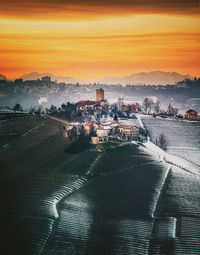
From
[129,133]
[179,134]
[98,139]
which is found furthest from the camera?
[179,134]

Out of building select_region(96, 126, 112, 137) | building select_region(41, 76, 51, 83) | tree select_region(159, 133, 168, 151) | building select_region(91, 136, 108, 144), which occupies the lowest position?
tree select_region(159, 133, 168, 151)

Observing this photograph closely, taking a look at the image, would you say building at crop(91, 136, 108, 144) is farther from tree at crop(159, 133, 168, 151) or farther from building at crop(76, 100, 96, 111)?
building at crop(76, 100, 96, 111)

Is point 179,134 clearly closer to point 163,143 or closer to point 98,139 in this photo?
point 163,143

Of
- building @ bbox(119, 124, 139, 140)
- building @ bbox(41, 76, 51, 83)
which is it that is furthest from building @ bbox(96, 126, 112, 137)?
building @ bbox(41, 76, 51, 83)

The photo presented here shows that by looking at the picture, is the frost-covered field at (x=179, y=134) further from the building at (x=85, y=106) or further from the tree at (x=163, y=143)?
the building at (x=85, y=106)

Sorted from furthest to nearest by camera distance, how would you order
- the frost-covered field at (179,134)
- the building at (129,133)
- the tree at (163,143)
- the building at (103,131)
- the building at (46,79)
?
the building at (46,79) < the building at (129,133) < the building at (103,131) < the tree at (163,143) < the frost-covered field at (179,134)

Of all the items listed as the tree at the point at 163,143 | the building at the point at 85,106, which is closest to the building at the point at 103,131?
the tree at the point at 163,143

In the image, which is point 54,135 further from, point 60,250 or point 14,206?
point 60,250

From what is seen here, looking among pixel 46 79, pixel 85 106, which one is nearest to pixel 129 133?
pixel 85 106
